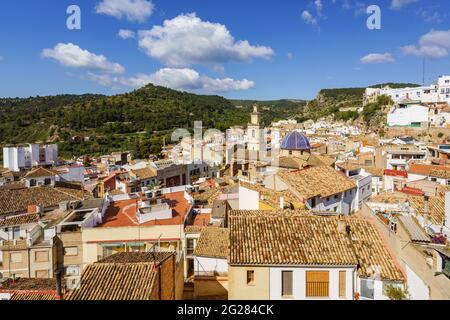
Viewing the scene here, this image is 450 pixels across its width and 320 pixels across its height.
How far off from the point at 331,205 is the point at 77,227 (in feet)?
36.2

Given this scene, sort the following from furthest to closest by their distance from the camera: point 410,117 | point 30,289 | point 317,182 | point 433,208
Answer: point 410,117 < point 317,182 < point 433,208 < point 30,289

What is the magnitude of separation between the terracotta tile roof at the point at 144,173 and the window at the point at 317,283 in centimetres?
2523

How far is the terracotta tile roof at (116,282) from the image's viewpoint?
20.6 ft

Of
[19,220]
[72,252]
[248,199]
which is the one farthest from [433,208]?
[19,220]

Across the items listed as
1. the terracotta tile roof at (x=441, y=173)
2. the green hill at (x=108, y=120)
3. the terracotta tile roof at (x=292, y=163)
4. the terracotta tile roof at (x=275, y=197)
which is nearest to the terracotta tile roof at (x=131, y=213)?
the terracotta tile roof at (x=275, y=197)

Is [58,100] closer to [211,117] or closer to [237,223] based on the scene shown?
[211,117]

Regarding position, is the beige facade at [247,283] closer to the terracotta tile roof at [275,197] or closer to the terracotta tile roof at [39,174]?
the terracotta tile roof at [275,197]

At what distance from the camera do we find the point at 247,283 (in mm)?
8148

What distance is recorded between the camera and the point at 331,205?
17.0 meters

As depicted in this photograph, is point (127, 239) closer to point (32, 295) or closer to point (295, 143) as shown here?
point (32, 295)

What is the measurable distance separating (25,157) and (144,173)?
23.9 m

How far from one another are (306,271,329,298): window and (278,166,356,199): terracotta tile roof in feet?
24.0

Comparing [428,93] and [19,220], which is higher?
[428,93]
